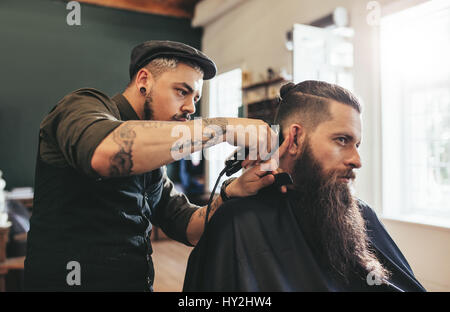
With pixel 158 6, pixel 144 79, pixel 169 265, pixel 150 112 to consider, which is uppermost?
Result: pixel 158 6

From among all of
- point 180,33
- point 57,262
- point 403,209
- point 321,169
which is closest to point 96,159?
point 57,262

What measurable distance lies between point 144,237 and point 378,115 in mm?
2721

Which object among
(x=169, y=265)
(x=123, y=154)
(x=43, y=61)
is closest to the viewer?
(x=123, y=154)

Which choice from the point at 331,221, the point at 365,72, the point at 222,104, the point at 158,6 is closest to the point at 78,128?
the point at 331,221

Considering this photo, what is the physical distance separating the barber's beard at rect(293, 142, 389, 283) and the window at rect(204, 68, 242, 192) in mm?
4530

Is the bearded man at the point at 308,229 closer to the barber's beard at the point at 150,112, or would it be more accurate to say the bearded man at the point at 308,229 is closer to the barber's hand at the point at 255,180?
the barber's hand at the point at 255,180

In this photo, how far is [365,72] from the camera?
348 centimetres

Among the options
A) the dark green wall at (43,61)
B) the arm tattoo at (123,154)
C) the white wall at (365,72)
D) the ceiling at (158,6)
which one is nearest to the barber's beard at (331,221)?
the arm tattoo at (123,154)

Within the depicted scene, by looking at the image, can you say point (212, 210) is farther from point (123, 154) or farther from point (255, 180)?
point (123, 154)

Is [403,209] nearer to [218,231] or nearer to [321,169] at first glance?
[321,169]

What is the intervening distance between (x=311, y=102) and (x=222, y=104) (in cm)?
530

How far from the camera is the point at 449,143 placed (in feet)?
10.7

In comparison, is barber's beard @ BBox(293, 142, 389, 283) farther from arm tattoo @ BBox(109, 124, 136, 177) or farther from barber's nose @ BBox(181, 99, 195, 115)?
arm tattoo @ BBox(109, 124, 136, 177)

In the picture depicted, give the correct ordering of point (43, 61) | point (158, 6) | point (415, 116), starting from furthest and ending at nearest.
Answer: point (158, 6)
point (43, 61)
point (415, 116)
